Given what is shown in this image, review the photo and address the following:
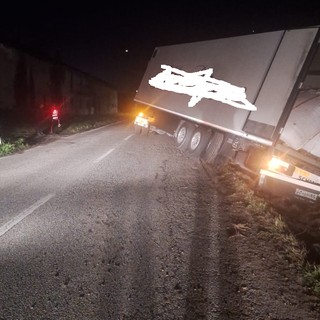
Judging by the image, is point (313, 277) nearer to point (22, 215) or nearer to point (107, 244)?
point (107, 244)

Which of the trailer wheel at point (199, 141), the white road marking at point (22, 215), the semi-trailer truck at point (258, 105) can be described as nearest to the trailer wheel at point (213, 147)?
the semi-trailer truck at point (258, 105)

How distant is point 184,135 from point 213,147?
255 cm

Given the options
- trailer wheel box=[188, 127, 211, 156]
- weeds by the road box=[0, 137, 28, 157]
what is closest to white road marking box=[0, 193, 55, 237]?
weeds by the road box=[0, 137, 28, 157]

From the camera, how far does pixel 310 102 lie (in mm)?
8414

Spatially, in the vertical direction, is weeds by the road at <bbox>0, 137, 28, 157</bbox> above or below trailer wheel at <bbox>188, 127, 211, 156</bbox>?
below

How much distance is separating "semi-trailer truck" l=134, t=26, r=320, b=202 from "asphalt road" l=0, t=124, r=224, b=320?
168 cm

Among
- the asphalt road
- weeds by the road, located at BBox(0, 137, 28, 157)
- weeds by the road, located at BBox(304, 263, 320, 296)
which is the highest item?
weeds by the road, located at BBox(304, 263, 320, 296)

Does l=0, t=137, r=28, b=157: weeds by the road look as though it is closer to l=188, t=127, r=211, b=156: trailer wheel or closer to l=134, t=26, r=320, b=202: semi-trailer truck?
l=134, t=26, r=320, b=202: semi-trailer truck

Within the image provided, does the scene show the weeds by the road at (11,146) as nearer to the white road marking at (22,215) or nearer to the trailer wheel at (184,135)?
the white road marking at (22,215)

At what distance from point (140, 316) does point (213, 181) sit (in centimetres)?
599

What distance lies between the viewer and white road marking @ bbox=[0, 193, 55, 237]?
17.8ft

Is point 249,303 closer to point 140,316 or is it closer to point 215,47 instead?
point 140,316

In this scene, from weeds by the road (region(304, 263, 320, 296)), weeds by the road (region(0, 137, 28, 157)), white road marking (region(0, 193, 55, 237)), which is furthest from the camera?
weeds by the road (region(0, 137, 28, 157))

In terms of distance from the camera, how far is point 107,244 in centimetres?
508
